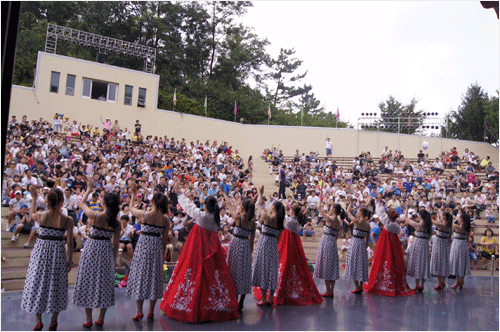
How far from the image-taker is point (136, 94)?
20.5 meters

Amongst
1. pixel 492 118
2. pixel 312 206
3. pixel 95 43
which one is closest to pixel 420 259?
pixel 312 206

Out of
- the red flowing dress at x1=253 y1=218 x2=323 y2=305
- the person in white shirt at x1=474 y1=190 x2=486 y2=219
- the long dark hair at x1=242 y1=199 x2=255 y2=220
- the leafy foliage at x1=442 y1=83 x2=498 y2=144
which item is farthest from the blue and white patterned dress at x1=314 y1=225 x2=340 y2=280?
the leafy foliage at x1=442 y1=83 x2=498 y2=144

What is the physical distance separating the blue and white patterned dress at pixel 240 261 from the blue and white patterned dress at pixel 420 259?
3304 millimetres

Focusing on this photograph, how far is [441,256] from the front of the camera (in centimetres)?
717

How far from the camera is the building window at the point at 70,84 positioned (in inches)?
738

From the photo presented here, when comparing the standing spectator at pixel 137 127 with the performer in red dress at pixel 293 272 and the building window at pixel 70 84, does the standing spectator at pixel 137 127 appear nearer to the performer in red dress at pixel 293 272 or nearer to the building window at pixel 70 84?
the building window at pixel 70 84

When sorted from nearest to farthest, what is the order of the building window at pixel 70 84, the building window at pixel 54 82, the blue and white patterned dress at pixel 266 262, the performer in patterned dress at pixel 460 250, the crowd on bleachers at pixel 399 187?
the blue and white patterned dress at pixel 266 262 → the performer in patterned dress at pixel 460 250 → the crowd on bleachers at pixel 399 187 → the building window at pixel 54 82 → the building window at pixel 70 84

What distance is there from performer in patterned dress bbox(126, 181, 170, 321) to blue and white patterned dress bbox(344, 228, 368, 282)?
313cm

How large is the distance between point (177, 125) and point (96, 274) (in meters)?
17.7

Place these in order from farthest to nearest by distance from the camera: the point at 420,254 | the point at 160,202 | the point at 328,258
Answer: the point at 420,254 < the point at 328,258 < the point at 160,202

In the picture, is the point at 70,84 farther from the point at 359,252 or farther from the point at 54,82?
the point at 359,252

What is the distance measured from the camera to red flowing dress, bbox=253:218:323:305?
18.2 feet


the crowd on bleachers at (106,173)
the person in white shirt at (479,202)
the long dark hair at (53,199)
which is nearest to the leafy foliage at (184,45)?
the crowd on bleachers at (106,173)

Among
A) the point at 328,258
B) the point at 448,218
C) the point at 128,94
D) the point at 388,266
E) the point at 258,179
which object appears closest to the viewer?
the point at 328,258
